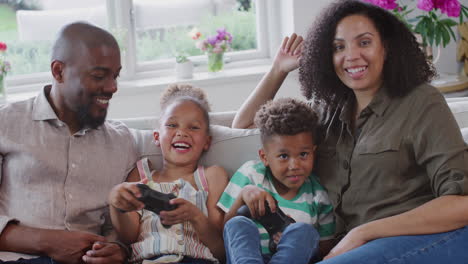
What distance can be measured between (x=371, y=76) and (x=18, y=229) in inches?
→ 45.3

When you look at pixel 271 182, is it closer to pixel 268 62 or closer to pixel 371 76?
pixel 371 76

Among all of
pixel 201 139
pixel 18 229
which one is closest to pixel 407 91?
pixel 201 139

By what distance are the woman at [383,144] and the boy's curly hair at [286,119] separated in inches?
3.0

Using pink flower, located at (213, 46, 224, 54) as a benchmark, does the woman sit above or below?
below

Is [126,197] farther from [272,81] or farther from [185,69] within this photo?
[185,69]

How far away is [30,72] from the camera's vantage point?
3.78m

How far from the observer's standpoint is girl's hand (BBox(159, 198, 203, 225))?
1750 mm

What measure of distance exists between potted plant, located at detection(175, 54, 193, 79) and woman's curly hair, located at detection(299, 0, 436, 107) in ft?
6.09

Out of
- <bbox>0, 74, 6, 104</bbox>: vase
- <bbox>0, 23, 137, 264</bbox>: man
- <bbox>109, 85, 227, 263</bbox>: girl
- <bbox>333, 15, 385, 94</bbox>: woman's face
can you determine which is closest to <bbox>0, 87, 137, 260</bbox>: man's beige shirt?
<bbox>0, 23, 137, 264</bbox>: man

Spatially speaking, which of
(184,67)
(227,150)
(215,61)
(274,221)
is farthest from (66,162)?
(215,61)

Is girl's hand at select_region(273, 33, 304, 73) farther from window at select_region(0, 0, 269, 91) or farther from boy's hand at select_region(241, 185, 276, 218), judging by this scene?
window at select_region(0, 0, 269, 91)

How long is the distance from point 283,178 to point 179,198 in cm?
35

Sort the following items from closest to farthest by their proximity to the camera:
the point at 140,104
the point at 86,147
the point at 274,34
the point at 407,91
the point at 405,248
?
the point at 405,248 < the point at 407,91 < the point at 86,147 < the point at 140,104 < the point at 274,34

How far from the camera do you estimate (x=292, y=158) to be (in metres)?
1.89
